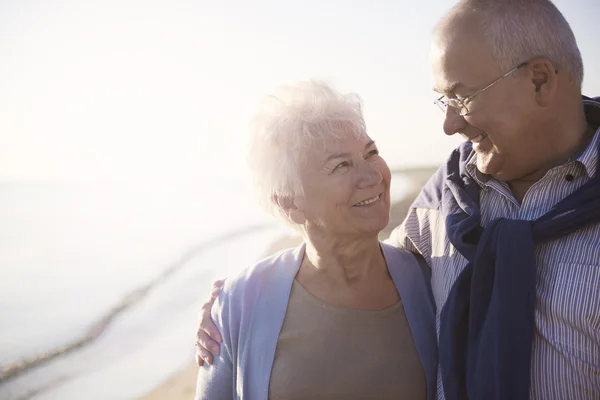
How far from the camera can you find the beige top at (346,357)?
6.50ft

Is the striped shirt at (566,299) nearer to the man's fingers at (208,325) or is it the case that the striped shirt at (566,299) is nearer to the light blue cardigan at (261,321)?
the light blue cardigan at (261,321)

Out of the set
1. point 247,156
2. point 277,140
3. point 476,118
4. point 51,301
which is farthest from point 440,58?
point 51,301

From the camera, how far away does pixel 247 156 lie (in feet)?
7.40

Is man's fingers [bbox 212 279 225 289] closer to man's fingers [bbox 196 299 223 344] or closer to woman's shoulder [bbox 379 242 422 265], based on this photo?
man's fingers [bbox 196 299 223 344]

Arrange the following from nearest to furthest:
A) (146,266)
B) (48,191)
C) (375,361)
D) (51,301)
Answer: (375,361)
(51,301)
(146,266)
(48,191)

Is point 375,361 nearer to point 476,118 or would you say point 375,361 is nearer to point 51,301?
point 476,118

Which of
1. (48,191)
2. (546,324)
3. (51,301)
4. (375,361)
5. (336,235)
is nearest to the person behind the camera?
(546,324)

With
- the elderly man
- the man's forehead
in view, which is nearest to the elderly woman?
the elderly man

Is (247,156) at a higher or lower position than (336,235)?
higher

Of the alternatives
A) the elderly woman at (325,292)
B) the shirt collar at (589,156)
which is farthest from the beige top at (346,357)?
the shirt collar at (589,156)

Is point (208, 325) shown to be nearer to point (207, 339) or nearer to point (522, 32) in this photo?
point (207, 339)

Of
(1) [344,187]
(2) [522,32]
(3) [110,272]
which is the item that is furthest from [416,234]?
(3) [110,272]

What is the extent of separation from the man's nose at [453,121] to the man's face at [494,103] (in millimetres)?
24

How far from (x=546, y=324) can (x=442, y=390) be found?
0.49 m
